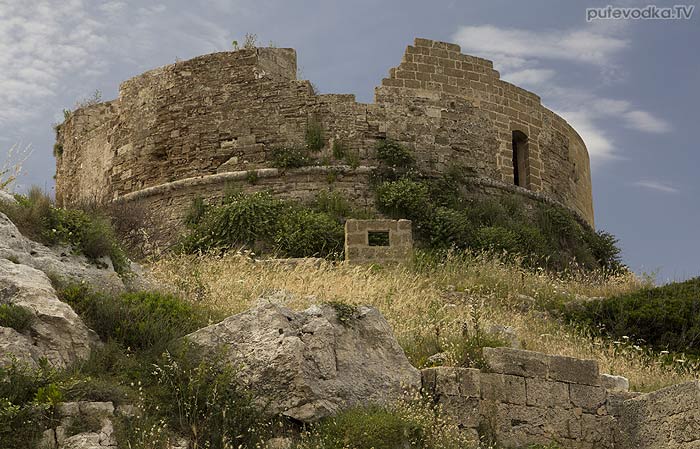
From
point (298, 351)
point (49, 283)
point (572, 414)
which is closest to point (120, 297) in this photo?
point (49, 283)

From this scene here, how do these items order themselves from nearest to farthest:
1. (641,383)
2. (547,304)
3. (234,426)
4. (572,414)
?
1. (234,426)
2. (572,414)
3. (641,383)
4. (547,304)

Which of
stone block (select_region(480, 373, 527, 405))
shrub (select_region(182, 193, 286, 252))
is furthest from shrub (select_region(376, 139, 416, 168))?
stone block (select_region(480, 373, 527, 405))

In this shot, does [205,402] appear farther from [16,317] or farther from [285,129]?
[285,129]

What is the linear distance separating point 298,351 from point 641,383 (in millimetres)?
4164

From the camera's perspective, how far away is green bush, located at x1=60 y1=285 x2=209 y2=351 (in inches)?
326

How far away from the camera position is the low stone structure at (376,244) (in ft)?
48.5

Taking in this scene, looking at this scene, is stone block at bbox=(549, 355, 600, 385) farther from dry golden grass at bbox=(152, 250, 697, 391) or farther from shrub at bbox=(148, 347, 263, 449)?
shrub at bbox=(148, 347, 263, 449)

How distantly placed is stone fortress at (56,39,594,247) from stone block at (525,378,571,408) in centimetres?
794

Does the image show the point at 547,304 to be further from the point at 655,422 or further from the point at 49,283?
the point at 49,283

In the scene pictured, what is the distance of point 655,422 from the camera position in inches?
343

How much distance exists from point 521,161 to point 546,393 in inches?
412

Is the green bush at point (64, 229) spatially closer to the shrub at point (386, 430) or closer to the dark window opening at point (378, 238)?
the shrub at point (386, 430)

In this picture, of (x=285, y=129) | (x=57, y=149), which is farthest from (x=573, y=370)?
(x=57, y=149)

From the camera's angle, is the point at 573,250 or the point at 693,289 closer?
the point at 693,289
